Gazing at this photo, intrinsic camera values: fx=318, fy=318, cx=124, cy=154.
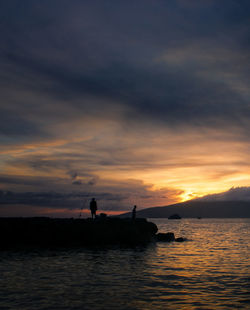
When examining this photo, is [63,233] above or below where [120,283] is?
above

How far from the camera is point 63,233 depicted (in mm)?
38656

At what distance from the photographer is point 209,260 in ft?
90.1

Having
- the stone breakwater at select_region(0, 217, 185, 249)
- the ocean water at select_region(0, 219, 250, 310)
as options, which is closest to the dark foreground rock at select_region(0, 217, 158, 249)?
the stone breakwater at select_region(0, 217, 185, 249)

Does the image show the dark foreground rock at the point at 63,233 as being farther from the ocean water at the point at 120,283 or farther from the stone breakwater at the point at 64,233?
the ocean water at the point at 120,283

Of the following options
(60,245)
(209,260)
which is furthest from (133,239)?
(209,260)

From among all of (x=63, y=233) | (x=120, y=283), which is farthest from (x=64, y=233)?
(x=120, y=283)

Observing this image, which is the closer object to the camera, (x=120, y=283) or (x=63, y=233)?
Result: (x=120, y=283)

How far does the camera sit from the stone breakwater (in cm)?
3719

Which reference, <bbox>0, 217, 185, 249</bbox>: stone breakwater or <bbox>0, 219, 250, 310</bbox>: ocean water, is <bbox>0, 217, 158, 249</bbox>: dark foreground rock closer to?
<bbox>0, 217, 185, 249</bbox>: stone breakwater

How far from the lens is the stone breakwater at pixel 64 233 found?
37.2 metres

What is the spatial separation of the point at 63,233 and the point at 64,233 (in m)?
0.12

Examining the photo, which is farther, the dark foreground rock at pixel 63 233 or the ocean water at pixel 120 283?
the dark foreground rock at pixel 63 233

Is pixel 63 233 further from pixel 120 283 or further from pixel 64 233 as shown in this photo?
pixel 120 283

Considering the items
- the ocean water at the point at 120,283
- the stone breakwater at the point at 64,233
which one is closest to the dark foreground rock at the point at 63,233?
the stone breakwater at the point at 64,233
